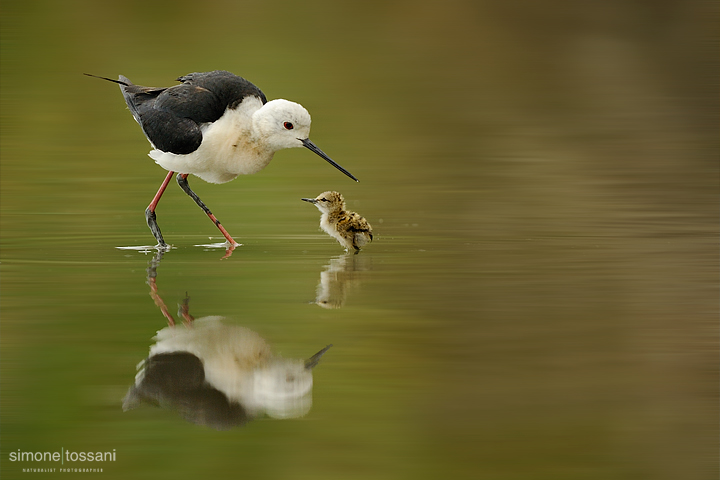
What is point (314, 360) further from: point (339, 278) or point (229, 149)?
point (229, 149)

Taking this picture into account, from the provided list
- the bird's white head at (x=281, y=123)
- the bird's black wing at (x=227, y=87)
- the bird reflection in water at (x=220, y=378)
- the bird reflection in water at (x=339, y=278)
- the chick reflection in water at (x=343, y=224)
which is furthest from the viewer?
the chick reflection in water at (x=343, y=224)

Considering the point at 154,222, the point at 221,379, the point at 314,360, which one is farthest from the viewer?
the point at 154,222

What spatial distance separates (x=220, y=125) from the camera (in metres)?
7.62

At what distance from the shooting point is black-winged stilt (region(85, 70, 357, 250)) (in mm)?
7582

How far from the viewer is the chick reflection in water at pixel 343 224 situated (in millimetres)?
7938

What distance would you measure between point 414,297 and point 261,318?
109 centimetres

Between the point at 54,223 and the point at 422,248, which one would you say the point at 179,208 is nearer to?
the point at 54,223

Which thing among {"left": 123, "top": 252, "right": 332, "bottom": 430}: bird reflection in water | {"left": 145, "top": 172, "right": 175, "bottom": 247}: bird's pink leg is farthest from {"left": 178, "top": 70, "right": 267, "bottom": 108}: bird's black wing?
{"left": 123, "top": 252, "right": 332, "bottom": 430}: bird reflection in water

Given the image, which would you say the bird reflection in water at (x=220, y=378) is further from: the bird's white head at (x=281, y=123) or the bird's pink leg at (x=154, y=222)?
the bird's pink leg at (x=154, y=222)

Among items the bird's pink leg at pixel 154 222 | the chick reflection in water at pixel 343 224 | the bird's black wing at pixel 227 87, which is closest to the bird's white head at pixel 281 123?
the bird's black wing at pixel 227 87

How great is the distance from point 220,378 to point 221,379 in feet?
0.04

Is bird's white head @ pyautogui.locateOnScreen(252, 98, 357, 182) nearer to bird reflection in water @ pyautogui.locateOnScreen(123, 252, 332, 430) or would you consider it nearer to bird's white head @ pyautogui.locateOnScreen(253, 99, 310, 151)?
bird's white head @ pyautogui.locateOnScreen(253, 99, 310, 151)

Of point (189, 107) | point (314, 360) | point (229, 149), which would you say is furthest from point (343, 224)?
point (314, 360)

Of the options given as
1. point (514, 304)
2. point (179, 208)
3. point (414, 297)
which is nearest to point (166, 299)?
point (414, 297)
